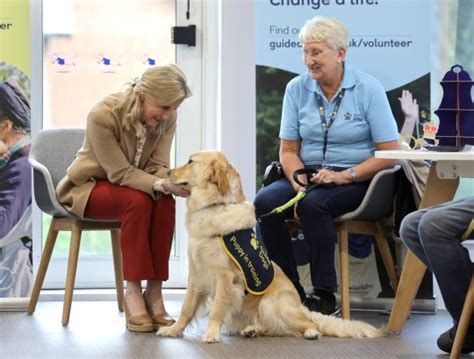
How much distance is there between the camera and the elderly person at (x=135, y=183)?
4.11 metres

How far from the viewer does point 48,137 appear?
4.67 m

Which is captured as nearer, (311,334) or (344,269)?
(311,334)

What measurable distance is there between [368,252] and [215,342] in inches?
51.9

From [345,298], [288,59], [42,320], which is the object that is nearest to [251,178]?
[288,59]

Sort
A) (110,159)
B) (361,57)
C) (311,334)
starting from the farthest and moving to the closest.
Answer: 1. (361,57)
2. (110,159)
3. (311,334)

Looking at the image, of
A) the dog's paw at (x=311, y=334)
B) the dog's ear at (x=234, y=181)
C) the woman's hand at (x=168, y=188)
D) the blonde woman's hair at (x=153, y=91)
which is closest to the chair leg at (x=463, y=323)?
the dog's paw at (x=311, y=334)

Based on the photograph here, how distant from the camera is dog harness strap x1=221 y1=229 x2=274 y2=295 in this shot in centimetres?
388

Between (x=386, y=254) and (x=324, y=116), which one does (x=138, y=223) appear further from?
(x=386, y=254)

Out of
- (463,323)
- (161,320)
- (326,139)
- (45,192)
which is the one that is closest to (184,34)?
(326,139)

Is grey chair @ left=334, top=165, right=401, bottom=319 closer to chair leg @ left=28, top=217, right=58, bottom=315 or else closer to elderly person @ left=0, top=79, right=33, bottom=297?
chair leg @ left=28, top=217, right=58, bottom=315

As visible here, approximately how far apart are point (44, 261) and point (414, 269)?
176 centimetres

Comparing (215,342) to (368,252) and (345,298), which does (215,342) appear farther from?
(368,252)

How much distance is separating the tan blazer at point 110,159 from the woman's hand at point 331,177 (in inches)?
27.1

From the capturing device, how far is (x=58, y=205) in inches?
170
